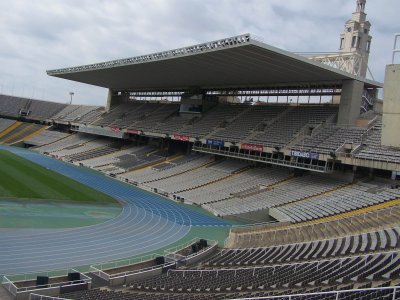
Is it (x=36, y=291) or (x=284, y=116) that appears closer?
(x=36, y=291)

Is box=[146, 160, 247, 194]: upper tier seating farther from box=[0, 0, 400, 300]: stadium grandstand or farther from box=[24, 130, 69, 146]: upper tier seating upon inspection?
box=[24, 130, 69, 146]: upper tier seating

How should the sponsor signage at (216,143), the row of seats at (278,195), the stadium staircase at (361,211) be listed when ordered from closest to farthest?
the stadium staircase at (361,211) → the row of seats at (278,195) → the sponsor signage at (216,143)

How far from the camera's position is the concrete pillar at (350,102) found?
1337 inches

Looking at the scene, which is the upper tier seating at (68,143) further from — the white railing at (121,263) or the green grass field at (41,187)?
the white railing at (121,263)

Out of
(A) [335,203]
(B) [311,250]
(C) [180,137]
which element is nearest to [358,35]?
(C) [180,137]

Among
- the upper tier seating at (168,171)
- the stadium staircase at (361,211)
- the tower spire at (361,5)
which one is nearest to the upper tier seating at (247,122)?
the upper tier seating at (168,171)

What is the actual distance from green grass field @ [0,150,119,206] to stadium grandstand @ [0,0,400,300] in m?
2.78

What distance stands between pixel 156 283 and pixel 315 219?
12.4 metres

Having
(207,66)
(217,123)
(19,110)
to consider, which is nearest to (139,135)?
(217,123)

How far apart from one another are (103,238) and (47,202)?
8262mm

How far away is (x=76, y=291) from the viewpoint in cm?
1383

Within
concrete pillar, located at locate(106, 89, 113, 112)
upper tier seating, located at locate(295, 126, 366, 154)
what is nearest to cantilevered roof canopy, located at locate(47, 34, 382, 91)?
upper tier seating, located at locate(295, 126, 366, 154)

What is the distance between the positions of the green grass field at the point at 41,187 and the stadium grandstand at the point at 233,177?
9.11ft

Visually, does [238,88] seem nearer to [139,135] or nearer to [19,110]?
[139,135]
